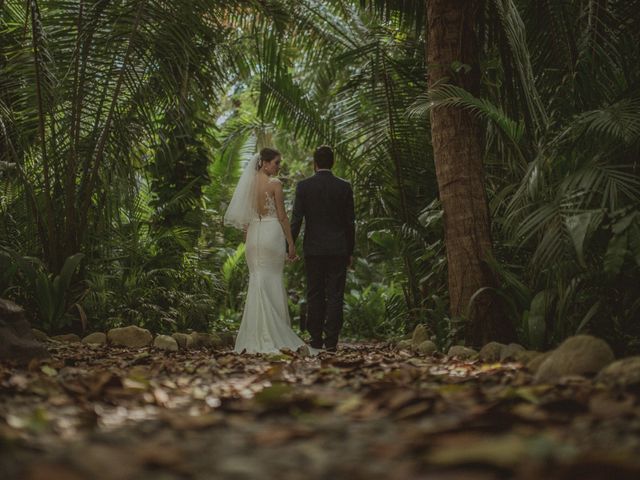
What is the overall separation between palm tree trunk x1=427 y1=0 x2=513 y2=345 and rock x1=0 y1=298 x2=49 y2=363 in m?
2.65

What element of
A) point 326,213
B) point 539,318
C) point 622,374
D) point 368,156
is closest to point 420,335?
point 326,213

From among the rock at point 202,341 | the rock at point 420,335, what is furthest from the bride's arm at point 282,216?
the rock at point 420,335

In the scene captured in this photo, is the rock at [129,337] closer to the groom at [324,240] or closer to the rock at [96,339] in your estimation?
the rock at [96,339]

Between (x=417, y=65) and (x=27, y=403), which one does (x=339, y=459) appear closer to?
(x=27, y=403)

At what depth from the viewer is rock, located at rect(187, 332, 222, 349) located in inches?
250

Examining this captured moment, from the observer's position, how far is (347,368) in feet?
11.5

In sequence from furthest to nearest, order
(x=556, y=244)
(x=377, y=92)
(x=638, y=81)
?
(x=377, y=92)
(x=638, y=81)
(x=556, y=244)

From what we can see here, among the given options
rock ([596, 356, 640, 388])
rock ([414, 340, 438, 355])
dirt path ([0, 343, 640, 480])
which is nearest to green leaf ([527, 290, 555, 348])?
dirt path ([0, 343, 640, 480])

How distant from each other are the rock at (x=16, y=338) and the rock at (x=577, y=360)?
108 inches

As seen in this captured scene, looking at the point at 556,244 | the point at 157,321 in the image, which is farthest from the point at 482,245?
the point at 157,321

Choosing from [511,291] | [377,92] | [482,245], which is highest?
[377,92]

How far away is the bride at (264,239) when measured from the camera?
6191mm

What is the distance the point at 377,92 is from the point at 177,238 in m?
Result: 2.69

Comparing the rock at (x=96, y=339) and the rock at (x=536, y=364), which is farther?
the rock at (x=96, y=339)
